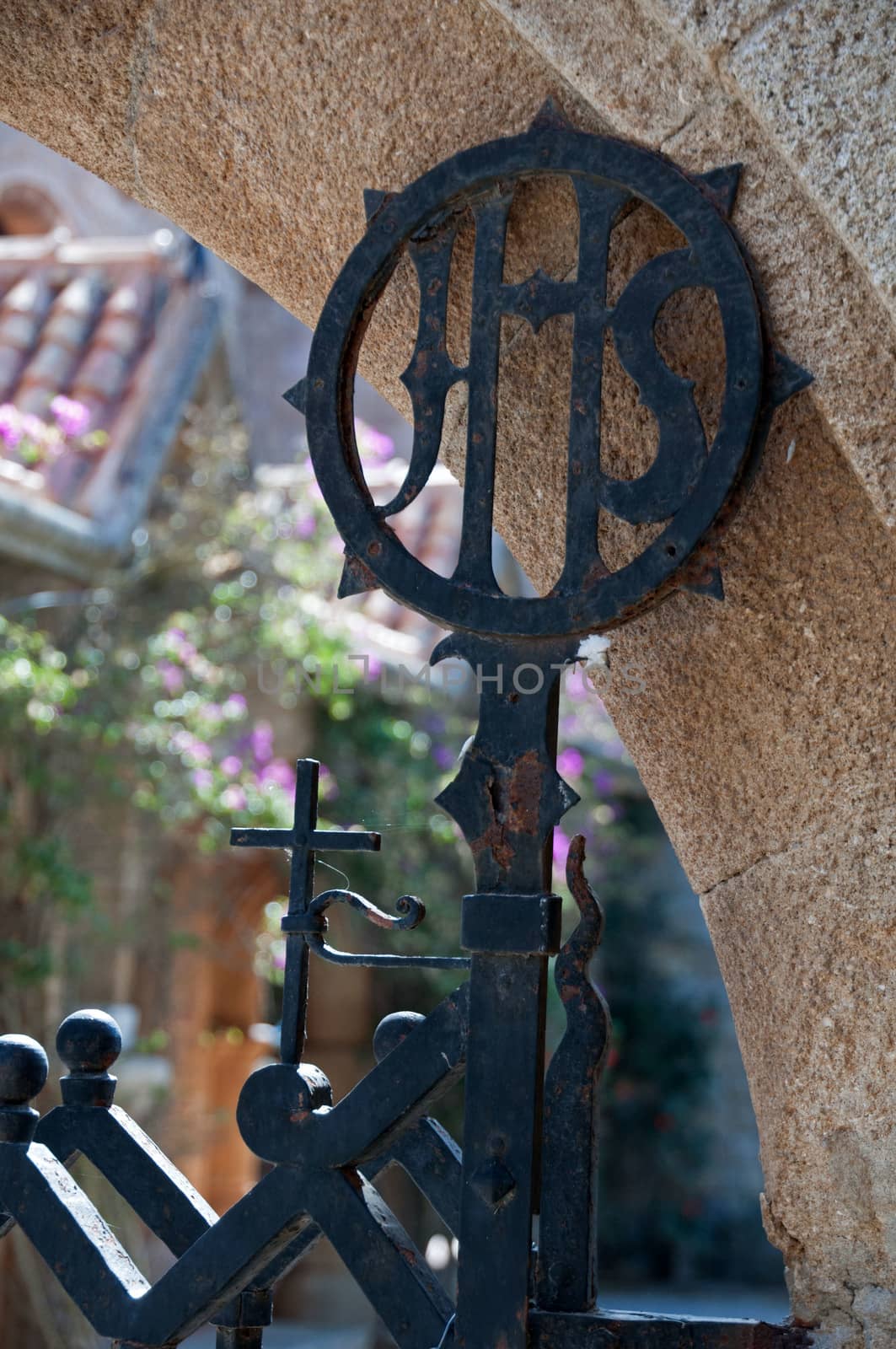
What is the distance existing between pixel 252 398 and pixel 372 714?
4270 mm

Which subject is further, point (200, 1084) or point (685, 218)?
point (200, 1084)

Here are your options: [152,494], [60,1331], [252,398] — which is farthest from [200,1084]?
[252,398]

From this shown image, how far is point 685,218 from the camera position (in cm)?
101

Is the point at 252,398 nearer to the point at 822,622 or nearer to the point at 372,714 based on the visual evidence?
the point at 372,714

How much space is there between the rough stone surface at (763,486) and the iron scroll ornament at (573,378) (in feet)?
0.17

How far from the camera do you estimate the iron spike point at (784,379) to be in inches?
39.1

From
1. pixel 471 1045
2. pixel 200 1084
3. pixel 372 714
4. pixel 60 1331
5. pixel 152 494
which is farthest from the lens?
pixel 200 1084

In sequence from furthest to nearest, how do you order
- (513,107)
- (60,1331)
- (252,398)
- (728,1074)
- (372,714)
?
(252,398) → (728,1074) → (372,714) → (60,1331) → (513,107)

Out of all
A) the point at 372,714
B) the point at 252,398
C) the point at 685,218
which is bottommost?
the point at 685,218

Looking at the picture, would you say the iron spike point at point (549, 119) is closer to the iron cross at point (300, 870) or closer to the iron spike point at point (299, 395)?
the iron spike point at point (299, 395)

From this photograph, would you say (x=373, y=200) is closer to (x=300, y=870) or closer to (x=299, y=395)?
(x=299, y=395)

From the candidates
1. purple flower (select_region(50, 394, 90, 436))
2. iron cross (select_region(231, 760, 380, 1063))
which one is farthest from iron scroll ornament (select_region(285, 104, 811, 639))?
purple flower (select_region(50, 394, 90, 436))

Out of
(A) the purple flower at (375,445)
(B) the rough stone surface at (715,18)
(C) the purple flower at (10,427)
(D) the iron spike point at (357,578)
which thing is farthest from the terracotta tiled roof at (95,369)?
(B) the rough stone surface at (715,18)

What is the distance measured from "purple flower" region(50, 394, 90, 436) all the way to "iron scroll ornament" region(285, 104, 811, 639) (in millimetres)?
3442
